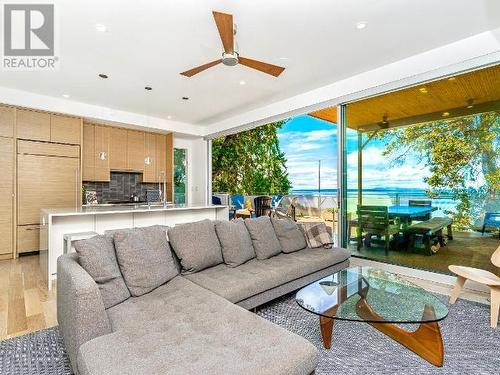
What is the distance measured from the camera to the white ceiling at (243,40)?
8.55 feet

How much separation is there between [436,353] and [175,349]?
1699mm

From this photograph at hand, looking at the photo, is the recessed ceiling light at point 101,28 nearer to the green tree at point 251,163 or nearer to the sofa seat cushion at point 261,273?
the sofa seat cushion at point 261,273

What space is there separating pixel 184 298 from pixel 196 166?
5890mm

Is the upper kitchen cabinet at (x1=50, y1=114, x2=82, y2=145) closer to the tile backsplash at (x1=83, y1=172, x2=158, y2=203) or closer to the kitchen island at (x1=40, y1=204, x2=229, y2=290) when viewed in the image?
the tile backsplash at (x1=83, y1=172, x2=158, y2=203)

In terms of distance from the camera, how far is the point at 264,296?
2.42 meters

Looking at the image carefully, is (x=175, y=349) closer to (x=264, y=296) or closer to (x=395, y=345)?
(x=264, y=296)

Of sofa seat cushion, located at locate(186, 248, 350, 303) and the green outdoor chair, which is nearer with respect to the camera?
sofa seat cushion, located at locate(186, 248, 350, 303)

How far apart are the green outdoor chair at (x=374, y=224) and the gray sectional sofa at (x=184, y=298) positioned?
1.26m

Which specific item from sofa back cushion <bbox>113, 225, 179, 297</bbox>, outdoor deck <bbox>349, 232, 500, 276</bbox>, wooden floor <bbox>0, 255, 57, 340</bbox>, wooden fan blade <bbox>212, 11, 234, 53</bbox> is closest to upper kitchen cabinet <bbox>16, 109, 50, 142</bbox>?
wooden floor <bbox>0, 255, 57, 340</bbox>

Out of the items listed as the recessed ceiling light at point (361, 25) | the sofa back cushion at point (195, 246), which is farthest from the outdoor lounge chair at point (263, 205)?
Result: the recessed ceiling light at point (361, 25)

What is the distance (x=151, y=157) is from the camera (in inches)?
269

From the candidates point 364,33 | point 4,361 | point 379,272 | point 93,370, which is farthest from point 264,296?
point 364,33

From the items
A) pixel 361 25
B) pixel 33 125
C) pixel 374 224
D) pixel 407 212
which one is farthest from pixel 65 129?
pixel 407 212

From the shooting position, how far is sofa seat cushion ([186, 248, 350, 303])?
221 cm
